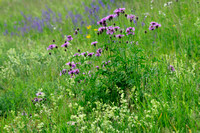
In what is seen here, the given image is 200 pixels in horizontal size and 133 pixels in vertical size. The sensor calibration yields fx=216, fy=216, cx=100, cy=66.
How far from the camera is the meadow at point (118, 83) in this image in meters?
2.02

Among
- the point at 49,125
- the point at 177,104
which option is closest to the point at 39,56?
the point at 49,125

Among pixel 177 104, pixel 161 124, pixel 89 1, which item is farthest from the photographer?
pixel 89 1

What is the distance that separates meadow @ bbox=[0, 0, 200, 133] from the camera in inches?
79.4

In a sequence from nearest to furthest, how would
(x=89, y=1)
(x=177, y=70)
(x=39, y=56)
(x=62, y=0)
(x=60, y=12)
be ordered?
(x=177, y=70) → (x=39, y=56) → (x=89, y=1) → (x=60, y=12) → (x=62, y=0)

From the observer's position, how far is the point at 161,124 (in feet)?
6.35

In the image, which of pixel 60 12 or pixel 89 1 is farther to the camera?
pixel 60 12

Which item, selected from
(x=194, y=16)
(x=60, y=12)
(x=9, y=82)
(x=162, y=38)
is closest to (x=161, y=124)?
(x=162, y=38)

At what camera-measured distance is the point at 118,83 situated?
2695 millimetres

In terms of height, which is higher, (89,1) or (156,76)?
(89,1)

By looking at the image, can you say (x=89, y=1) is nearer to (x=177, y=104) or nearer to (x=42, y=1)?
(x=42, y=1)

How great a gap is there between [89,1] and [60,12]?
3.90 feet

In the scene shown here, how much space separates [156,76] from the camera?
2508 millimetres

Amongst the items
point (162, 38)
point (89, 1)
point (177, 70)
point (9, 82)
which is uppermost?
point (89, 1)

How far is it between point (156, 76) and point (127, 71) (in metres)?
0.34
